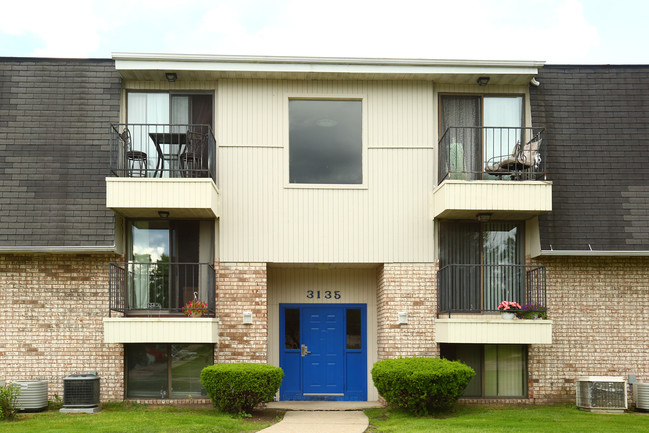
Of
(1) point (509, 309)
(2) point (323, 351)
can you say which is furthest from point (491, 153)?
(2) point (323, 351)

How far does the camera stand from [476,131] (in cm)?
1483

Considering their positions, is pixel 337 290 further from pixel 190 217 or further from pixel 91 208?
pixel 91 208

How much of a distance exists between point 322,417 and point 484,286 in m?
4.13

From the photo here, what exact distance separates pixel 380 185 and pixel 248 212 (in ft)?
8.79

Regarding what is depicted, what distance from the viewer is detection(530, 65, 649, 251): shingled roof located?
551 inches

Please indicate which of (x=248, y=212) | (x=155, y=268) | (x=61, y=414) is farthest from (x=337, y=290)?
(x=61, y=414)

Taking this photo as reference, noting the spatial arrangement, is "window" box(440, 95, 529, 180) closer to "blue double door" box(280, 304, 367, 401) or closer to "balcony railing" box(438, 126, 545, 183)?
"balcony railing" box(438, 126, 545, 183)

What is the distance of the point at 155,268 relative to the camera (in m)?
14.2

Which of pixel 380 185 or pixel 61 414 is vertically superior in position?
pixel 380 185

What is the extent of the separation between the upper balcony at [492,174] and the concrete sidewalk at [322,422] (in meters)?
4.15

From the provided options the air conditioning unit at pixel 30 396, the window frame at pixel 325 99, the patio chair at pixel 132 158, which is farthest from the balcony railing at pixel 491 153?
the air conditioning unit at pixel 30 396

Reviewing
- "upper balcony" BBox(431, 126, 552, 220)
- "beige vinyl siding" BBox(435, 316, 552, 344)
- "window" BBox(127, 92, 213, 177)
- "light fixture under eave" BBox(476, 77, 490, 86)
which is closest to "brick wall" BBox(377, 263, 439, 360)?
"beige vinyl siding" BBox(435, 316, 552, 344)

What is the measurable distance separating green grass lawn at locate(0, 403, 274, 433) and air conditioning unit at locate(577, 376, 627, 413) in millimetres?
5935

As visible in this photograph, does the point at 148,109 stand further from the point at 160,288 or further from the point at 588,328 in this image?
the point at 588,328
